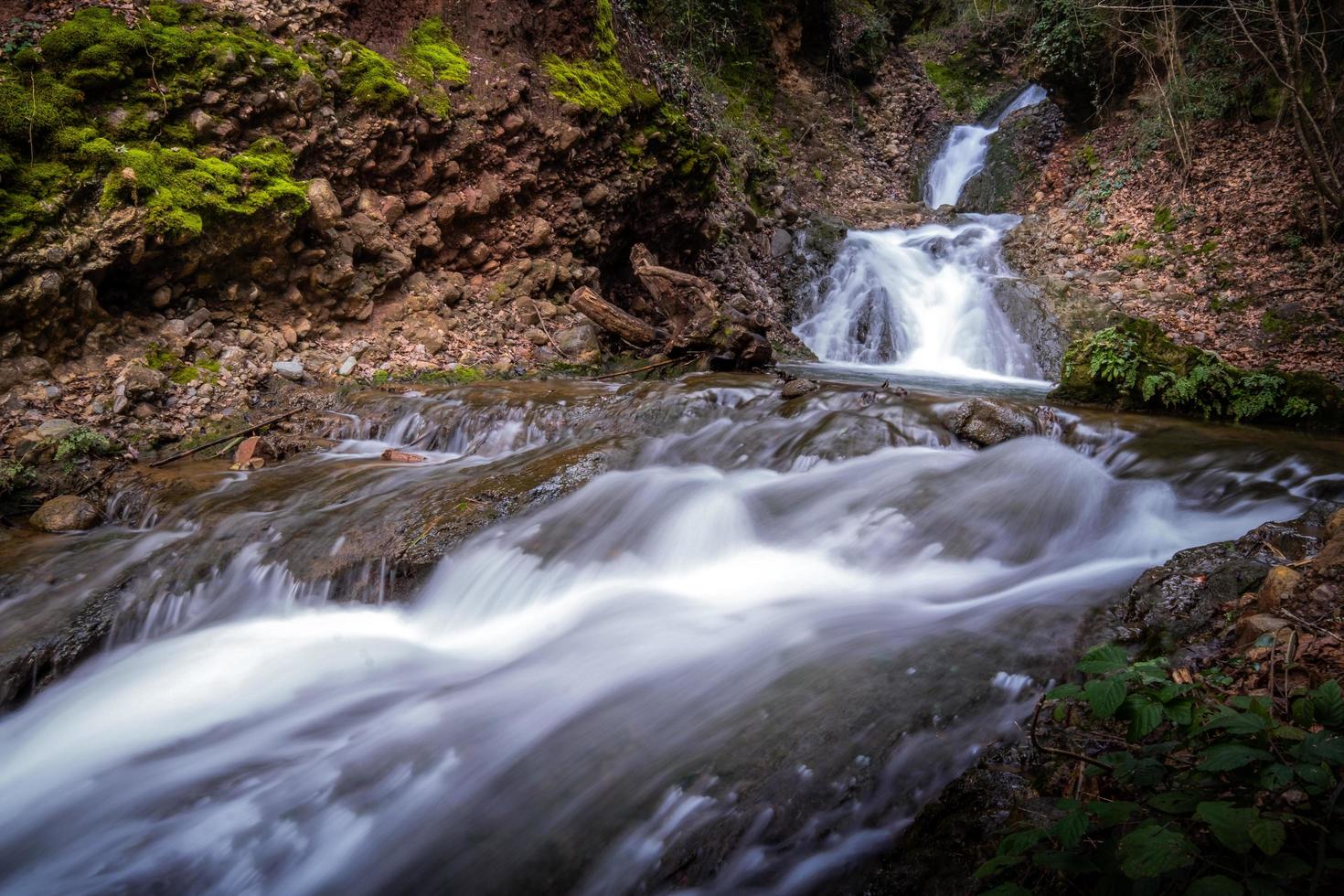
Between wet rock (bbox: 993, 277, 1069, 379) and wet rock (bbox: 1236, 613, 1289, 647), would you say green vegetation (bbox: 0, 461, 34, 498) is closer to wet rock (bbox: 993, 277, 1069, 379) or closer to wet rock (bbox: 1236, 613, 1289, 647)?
wet rock (bbox: 1236, 613, 1289, 647)

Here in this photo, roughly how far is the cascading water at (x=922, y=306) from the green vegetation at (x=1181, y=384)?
352 cm

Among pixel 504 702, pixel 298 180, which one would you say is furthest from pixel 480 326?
pixel 504 702

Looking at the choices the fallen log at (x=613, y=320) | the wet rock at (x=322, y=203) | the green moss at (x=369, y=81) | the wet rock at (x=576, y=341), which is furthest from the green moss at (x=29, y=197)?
the fallen log at (x=613, y=320)

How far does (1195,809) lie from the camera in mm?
1321

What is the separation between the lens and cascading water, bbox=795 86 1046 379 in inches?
411

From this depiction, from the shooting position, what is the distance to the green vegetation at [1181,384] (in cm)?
563

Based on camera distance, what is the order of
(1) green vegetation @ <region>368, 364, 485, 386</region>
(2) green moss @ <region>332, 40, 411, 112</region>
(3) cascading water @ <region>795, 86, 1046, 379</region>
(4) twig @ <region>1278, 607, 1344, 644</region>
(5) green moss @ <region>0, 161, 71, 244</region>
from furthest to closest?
(3) cascading water @ <region>795, 86, 1046, 379</region> → (2) green moss @ <region>332, 40, 411, 112</region> → (1) green vegetation @ <region>368, 364, 485, 386</region> → (5) green moss @ <region>0, 161, 71, 244</region> → (4) twig @ <region>1278, 607, 1344, 644</region>

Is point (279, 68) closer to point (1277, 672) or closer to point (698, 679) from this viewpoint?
point (698, 679)

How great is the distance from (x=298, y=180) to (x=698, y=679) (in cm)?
659

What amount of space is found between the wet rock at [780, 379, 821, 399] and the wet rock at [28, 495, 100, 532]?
17.4 feet

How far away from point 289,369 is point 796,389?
4863 mm

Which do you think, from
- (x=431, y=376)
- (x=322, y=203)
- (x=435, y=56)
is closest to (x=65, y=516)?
(x=431, y=376)

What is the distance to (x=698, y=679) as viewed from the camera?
3197 mm

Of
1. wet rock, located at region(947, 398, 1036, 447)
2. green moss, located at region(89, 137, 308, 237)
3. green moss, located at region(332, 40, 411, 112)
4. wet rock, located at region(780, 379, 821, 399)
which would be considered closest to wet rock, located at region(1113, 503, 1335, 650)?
wet rock, located at region(947, 398, 1036, 447)
